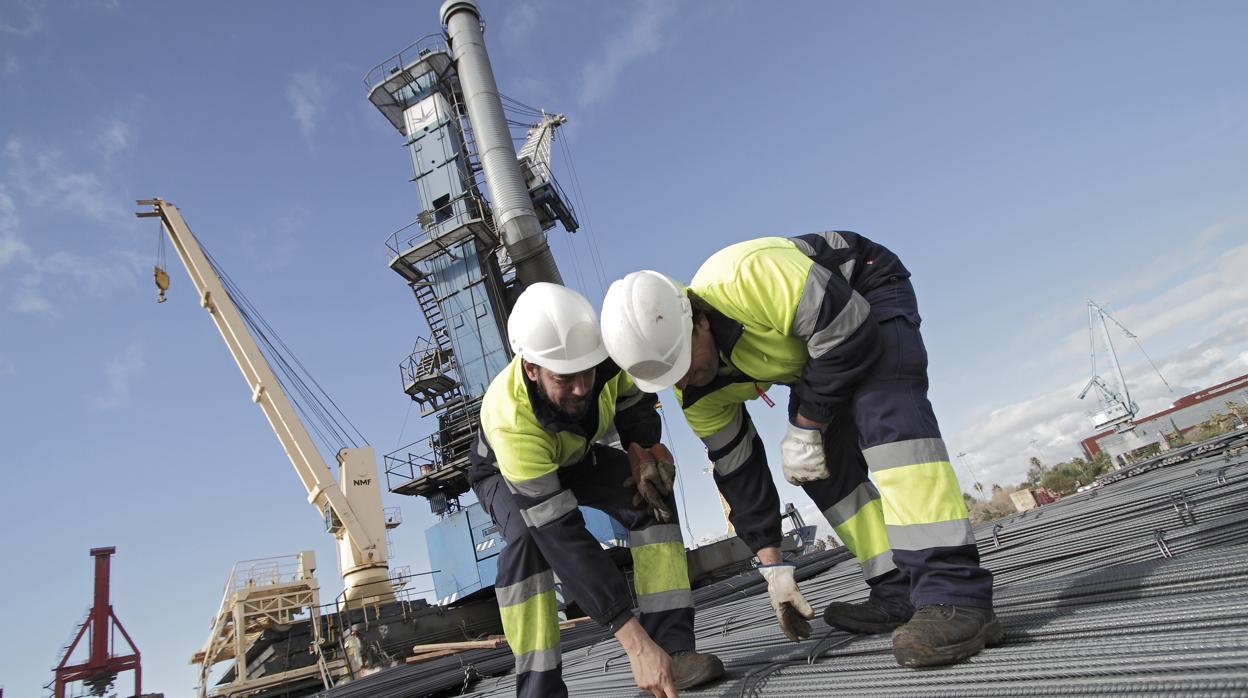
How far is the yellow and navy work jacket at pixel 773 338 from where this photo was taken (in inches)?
81.8

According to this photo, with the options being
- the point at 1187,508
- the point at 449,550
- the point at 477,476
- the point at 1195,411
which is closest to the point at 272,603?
the point at 449,550

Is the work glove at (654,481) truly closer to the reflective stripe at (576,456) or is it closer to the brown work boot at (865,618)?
the reflective stripe at (576,456)

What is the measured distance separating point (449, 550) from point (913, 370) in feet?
49.7

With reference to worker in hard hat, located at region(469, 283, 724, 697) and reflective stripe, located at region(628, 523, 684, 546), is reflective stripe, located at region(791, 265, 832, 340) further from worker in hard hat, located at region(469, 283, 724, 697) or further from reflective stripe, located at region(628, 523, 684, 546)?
reflective stripe, located at region(628, 523, 684, 546)

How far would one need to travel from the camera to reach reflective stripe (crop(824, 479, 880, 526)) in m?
2.57

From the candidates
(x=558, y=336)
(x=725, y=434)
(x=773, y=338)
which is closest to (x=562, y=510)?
(x=558, y=336)

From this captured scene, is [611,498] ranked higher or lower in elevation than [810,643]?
higher

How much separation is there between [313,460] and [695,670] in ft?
53.2

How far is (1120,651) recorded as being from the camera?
4.60ft

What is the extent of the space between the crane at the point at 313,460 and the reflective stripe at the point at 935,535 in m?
15.0

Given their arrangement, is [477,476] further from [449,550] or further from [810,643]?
[449,550]

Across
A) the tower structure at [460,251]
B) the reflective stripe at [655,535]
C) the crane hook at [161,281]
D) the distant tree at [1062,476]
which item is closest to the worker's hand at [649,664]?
the reflective stripe at [655,535]

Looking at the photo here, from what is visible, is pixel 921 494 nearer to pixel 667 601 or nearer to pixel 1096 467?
pixel 667 601

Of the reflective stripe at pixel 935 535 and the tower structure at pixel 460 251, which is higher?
the tower structure at pixel 460 251
